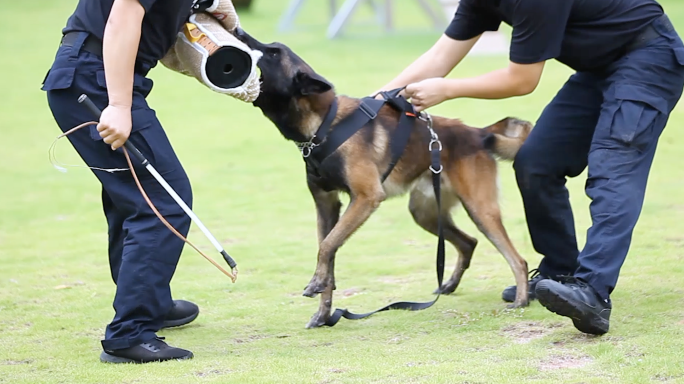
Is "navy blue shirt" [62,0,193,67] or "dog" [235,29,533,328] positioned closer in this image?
"navy blue shirt" [62,0,193,67]

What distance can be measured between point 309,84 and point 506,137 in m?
1.26

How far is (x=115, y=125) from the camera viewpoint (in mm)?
3365

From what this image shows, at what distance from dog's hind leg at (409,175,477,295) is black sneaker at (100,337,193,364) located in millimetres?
1756

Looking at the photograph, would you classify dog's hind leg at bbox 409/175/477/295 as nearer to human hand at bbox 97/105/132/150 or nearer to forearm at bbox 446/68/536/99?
forearm at bbox 446/68/536/99

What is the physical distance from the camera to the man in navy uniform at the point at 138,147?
351cm

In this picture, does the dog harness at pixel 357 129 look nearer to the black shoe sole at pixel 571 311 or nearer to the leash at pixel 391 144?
the leash at pixel 391 144

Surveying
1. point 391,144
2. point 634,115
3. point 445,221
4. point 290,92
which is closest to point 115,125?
point 290,92

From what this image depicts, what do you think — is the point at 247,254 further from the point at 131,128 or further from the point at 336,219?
the point at 131,128

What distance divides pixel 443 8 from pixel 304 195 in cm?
1198

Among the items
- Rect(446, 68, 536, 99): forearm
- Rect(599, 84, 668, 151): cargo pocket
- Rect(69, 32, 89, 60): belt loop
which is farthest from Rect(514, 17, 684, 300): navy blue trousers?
Rect(69, 32, 89, 60): belt loop

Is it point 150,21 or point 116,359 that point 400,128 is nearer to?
point 150,21

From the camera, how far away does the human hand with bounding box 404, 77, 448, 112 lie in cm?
413

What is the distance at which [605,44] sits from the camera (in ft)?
12.6

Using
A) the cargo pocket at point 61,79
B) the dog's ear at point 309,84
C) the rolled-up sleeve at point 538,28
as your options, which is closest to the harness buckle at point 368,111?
the dog's ear at point 309,84
